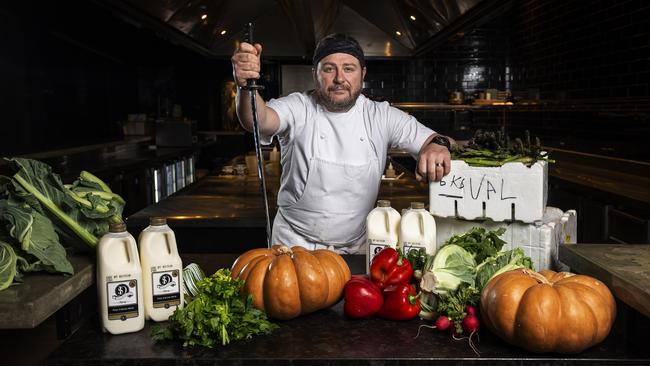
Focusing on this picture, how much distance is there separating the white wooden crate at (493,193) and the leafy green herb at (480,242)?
93 mm

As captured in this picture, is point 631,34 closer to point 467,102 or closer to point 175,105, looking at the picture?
point 467,102

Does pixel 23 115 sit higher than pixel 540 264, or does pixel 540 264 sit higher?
pixel 23 115

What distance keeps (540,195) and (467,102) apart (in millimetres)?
6657

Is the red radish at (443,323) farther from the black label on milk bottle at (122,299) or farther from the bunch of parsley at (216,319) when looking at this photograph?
the black label on milk bottle at (122,299)

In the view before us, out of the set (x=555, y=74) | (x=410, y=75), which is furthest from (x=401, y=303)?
(x=410, y=75)

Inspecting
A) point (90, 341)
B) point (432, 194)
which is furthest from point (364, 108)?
point (90, 341)

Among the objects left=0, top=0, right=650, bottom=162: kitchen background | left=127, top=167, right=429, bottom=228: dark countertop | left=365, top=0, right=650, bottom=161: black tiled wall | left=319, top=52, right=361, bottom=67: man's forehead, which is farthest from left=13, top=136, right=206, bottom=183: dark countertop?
left=365, top=0, right=650, bottom=161: black tiled wall

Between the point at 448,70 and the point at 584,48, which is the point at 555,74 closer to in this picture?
the point at 584,48

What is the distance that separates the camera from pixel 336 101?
298cm

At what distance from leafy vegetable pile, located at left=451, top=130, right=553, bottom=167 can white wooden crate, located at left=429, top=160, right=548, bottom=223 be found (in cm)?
2

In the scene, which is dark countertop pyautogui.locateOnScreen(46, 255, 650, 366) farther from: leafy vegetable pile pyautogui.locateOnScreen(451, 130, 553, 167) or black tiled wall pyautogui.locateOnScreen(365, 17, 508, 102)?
black tiled wall pyautogui.locateOnScreen(365, 17, 508, 102)

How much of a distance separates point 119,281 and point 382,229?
30.4 inches

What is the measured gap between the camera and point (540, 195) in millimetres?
1906

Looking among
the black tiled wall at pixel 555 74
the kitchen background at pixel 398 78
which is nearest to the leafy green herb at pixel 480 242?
the kitchen background at pixel 398 78
